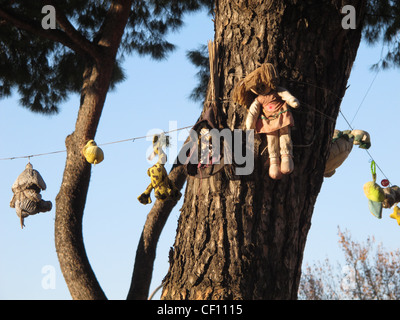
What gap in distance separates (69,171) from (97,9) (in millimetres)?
2221

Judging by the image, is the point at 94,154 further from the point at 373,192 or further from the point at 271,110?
the point at 373,192

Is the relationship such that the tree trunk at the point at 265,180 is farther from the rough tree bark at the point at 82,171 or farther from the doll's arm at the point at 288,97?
the rough tree bark at the point at 82,171

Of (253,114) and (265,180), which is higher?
(253,114)

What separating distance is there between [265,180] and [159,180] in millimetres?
1056

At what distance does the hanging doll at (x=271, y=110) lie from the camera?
2.73m

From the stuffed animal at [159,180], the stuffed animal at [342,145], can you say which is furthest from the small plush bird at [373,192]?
the stuffed animal at [159,180]

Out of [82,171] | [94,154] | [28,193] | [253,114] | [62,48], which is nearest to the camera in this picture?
[253,114]

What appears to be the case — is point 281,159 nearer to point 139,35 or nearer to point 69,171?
point 69,171

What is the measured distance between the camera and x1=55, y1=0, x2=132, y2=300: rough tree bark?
14.3ft

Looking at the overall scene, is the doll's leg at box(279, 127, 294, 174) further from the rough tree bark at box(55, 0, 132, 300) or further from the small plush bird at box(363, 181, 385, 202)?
the rough tree bark at box(55, 0, 132, 300)

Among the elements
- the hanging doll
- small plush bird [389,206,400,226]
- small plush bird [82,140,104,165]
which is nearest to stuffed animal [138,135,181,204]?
small plush bird [82,140,104,165]

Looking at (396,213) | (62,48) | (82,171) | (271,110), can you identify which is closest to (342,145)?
(396,213)

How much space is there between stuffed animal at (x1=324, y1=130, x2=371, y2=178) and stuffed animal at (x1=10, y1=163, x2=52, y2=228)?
7.60 ft

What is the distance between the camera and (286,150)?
272cm
